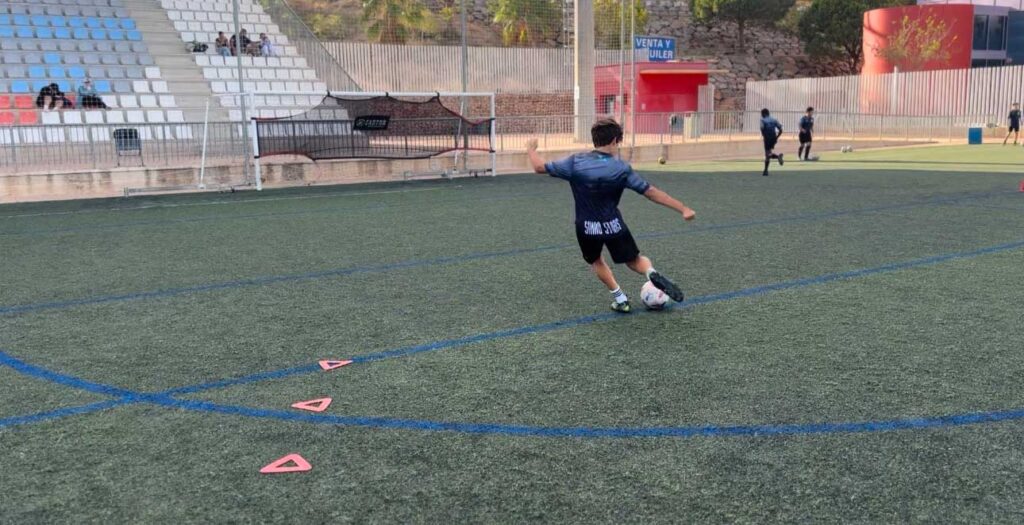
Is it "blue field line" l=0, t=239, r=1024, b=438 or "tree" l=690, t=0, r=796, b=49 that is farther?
"tree" l=690, t=0, r=796, b=49

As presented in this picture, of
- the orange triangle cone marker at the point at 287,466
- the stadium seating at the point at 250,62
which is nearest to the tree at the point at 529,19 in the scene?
the stadium seating at the point at 250,62

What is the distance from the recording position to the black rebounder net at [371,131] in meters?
18.6

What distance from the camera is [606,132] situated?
20.4ft

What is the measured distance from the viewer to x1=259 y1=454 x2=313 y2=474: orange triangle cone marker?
3837 millimetres

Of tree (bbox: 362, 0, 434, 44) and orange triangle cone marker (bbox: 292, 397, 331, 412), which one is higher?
tree (bbox: 362, 0, 434, 44)

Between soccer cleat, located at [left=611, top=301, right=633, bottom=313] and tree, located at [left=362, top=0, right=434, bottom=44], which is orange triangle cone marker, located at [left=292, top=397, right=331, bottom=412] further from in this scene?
tree, located at [left=362, top=0, right=434, bottom=44]

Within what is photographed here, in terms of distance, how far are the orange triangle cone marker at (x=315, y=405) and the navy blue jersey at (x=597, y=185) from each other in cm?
254

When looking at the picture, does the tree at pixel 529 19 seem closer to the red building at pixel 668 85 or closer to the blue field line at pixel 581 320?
the red building at pixel 668 85

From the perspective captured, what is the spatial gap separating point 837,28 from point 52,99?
55.2 m

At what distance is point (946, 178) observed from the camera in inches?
689

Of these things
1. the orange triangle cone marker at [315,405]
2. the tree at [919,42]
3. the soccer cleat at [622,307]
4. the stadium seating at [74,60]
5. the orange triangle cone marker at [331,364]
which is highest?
the tree at [919,42]

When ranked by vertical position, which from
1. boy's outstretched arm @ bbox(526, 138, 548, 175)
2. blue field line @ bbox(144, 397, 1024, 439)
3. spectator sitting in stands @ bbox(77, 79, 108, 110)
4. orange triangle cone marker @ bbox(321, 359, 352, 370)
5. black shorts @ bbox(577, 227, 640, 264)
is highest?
spectator sitting in stands @ bbox(77, 79, 108, 110)

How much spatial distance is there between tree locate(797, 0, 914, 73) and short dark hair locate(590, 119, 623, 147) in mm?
61921

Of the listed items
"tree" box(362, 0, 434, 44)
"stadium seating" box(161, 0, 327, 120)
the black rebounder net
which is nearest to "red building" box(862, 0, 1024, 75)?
"tree" box(362, 0, 434, 44)
